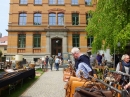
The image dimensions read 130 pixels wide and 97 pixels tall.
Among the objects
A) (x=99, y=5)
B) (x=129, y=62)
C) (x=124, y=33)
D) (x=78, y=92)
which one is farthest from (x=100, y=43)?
(x=78, y=92)

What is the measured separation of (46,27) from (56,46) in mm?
3281

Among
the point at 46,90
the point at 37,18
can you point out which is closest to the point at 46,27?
the point at 37,18

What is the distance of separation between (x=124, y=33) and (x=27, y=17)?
2340 centimetres

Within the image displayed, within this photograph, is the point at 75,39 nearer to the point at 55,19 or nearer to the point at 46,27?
the point at 55,19

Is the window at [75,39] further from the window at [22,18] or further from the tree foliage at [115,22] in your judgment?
the tree foliage at [115,22]

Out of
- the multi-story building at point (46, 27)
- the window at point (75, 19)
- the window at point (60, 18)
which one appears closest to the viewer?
the multi-story building at point (46, 27)

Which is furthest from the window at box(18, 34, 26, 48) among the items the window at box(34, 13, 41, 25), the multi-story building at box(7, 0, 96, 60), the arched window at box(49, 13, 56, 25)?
the arched window at box(49, 13, 56, 25)

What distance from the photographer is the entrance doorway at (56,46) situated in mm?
33719

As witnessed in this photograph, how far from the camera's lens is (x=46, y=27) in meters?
33.1

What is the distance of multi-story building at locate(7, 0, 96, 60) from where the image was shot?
108ft

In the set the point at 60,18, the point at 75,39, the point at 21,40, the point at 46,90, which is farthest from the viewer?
the point at 60,18

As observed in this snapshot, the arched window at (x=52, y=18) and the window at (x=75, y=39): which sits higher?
the arched window at (x=52, y=18)

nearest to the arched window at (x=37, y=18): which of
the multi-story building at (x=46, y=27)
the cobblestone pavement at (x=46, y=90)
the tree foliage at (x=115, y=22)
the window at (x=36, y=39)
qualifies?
the multi-story building at (x=46, y=27)

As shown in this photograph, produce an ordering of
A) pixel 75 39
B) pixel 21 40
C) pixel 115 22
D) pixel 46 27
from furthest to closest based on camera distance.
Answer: pixel 75 39
pixel 21 40
pixel 46 27
pixel 115 22
